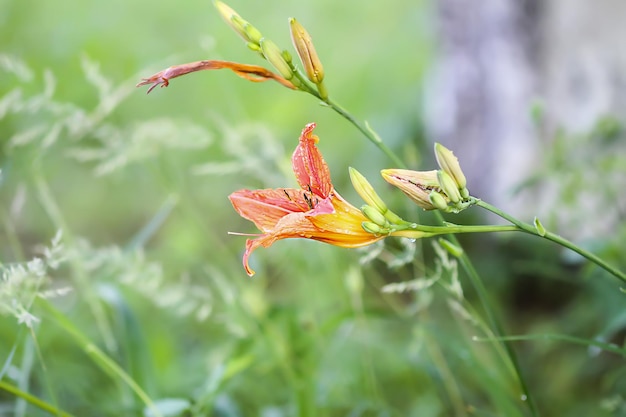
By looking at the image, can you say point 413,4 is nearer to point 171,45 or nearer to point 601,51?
point 171,45

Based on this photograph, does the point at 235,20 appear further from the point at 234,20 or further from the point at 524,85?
the point at 524,85

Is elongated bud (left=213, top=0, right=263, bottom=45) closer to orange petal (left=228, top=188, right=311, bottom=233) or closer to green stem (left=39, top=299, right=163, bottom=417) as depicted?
orange petal (left=228, top=188, right=311, bottom=233)

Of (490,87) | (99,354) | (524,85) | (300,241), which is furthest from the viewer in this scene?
(490,87)

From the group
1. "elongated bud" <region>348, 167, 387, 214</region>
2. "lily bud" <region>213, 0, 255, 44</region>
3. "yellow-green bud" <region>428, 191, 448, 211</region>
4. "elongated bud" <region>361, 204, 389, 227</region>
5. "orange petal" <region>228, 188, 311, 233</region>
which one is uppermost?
"lily bud" <region>213, 0, 255, 44</region>

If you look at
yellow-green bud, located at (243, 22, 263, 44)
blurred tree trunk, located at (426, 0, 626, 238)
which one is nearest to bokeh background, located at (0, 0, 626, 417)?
blurred tree trunk, located at (426, 0, 626, 238)

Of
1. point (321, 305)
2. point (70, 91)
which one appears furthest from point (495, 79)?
point (70, 91)

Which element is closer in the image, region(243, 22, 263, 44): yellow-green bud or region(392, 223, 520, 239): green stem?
region(392, 223, 520, 239): green stem

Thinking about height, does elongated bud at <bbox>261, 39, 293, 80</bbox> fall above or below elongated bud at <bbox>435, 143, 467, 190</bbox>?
above

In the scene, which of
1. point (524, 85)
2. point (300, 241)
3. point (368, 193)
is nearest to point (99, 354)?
point (368, 193)
